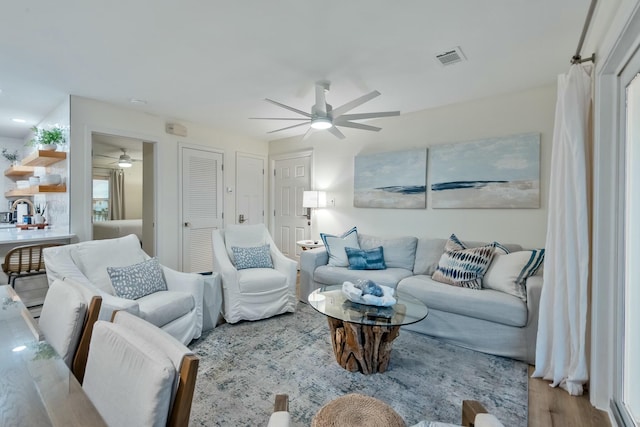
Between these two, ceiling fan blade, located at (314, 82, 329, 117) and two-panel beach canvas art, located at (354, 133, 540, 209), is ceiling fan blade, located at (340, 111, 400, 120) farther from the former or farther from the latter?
two-panel beach canvas art, located at (354, 133, 540, 209)

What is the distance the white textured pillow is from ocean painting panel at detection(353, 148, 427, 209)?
1237 mm

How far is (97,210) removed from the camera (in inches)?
287

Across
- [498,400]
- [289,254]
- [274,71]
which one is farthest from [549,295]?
[289,254]

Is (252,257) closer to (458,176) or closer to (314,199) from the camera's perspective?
(314,199)

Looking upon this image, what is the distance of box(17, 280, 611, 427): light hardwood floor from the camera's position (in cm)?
172

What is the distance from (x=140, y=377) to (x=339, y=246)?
3.14 m

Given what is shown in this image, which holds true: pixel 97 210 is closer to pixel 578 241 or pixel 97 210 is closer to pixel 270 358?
pixel 270 358

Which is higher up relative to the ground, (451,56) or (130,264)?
(451,56)

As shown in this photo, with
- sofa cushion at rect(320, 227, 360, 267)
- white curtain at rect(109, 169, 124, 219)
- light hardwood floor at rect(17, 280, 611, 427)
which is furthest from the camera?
white curtain at rect(109, 169, 124, 219)

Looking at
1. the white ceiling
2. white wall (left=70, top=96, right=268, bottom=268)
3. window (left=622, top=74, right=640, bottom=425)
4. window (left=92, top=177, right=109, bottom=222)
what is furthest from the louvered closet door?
window (left=622, top=74, right=640, bottom=425)

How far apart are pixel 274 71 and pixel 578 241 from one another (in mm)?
2680

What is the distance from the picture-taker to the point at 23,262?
2916mm

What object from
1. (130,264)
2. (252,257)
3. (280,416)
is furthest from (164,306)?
(280,416)

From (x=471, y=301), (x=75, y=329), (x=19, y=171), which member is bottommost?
(x=471, y=301)
